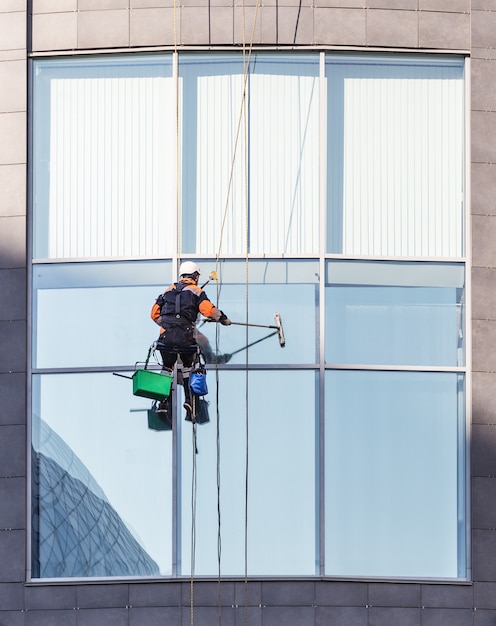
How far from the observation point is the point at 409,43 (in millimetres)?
19188

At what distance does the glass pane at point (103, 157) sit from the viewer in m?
19.1

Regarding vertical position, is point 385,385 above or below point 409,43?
A: below

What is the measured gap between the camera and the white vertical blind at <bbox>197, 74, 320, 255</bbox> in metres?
18.9

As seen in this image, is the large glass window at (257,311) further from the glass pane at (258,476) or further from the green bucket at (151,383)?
the green bucket at (151,383)

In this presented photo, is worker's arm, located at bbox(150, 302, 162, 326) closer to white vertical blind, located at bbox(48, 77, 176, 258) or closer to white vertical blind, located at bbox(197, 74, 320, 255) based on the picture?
white vertical blind, located at bbox(48, 77, 176, 258)

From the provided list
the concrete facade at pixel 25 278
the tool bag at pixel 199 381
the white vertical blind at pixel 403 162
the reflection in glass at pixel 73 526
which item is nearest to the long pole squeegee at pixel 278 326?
the tool bag at pixel 199 381

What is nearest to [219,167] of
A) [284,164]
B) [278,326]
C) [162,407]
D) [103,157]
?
[284,164]

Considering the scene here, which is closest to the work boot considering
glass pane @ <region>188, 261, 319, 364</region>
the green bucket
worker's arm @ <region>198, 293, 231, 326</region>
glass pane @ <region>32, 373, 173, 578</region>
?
glass pane @ <region>32, 373, 173, 578</region>

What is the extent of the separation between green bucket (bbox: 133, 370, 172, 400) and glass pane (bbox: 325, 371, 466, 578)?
2225 mm

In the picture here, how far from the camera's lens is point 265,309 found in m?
18.7

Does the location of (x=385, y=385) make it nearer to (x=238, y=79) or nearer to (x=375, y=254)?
(x=375, y=254)

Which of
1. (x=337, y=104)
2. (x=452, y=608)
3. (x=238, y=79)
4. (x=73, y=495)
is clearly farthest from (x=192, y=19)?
(x=452, y=608)

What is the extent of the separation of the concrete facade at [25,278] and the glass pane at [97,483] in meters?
0.28

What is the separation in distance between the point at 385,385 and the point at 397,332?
711 mm
